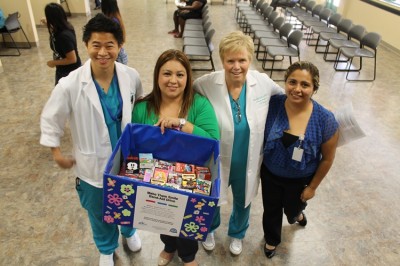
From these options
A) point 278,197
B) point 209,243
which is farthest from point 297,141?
point 209,243

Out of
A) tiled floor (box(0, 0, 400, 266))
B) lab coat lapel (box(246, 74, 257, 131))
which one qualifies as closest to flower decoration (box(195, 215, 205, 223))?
lab coat lapel (box(246, 74, 257, 131))

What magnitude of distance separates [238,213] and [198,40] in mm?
4107

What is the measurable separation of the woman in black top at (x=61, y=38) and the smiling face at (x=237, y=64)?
1.90m

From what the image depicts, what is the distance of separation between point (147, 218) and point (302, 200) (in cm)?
110

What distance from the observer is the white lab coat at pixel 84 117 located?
151cm

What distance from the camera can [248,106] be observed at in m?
1.75

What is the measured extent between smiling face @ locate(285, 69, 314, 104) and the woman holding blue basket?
1.51 ft

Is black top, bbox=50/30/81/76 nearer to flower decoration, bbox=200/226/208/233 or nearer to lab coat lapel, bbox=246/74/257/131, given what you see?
lab coat lapel, bbox=246/74/257/131

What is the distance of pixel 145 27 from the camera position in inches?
325

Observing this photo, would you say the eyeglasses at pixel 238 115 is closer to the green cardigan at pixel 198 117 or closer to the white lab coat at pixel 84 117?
the green cardigan at pixel 198 117

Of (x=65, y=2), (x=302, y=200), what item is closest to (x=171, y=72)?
(x=302, y=200)

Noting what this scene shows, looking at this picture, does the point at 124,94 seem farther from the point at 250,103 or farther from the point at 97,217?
the point at 97,217

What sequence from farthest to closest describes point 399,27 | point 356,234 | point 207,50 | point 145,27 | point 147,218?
1. point 145,27
2. point 399,27
3. point 207,50
4. point 356,234
5. point 147,218

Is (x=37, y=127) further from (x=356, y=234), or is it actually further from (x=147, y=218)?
(x=356, y=234)
